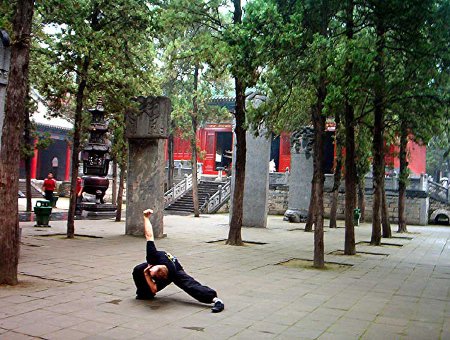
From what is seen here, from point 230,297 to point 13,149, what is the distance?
3.92 m

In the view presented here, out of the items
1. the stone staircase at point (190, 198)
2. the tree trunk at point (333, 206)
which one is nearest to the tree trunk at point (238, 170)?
the tree trunk at point (333, 206)

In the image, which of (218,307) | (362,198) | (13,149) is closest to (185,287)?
(218,307)

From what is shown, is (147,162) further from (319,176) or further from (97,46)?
(319,176)

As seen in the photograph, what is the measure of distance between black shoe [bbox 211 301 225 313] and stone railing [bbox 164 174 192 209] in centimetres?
2333

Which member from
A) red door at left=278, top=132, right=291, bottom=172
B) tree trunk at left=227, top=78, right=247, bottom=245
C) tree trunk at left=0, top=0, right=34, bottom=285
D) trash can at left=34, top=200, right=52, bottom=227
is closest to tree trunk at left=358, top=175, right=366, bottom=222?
red door at left=278, top=132, right=291, bottom=172

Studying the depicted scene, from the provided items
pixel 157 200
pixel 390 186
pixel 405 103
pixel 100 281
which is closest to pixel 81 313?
pixel 100 281

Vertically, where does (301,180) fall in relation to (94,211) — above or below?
above

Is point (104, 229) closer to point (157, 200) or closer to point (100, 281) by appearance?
point (157, 200)

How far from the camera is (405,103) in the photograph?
13.2m

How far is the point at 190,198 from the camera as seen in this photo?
98.8ft

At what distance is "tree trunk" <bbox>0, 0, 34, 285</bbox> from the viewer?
6898 millimetres

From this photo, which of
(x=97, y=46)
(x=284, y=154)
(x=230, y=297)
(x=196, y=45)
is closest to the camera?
(x=230, y=297)

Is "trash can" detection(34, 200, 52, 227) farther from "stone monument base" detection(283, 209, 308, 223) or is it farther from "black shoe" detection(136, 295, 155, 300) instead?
"stone monument base" detection(283, 209, 308, 223)

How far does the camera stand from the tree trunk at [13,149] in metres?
6.90
